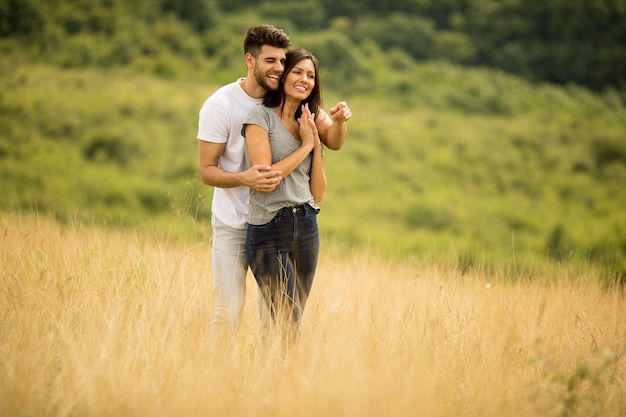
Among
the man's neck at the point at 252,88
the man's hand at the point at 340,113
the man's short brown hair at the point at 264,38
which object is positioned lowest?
the man's hand at the point at 340,113

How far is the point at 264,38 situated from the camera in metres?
3.89

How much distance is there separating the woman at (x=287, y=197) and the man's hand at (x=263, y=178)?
6 centimetres

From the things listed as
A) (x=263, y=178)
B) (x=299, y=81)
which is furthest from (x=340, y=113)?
(x=263, y=178)

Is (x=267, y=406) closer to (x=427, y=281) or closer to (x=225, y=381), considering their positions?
(x=225, y=381)

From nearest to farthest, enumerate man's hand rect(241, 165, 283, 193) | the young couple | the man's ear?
man's hand rect(241, 165, 283, 193) → the young couple → the man's ear

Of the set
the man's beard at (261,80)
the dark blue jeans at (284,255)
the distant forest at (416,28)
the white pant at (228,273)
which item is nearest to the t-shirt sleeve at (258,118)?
the man's beard at (261,80)

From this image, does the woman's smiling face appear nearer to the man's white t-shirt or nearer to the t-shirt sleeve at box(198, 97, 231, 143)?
the man's white t-shirt

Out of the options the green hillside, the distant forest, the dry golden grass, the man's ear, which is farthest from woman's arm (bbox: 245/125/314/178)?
the distant forest

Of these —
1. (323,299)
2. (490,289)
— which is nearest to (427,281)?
(490,289)

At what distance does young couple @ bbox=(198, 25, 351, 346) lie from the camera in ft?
12.3

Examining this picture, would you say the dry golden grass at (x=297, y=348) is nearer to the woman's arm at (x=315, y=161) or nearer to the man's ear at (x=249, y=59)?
the woman's arm at (x=315, y=161)

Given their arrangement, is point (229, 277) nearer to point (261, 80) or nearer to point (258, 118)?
point (258, 118)

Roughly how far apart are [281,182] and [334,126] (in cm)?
43

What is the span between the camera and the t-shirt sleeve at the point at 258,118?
12.3 feet
